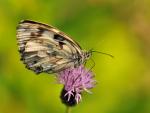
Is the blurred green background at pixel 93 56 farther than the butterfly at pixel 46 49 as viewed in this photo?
Yes

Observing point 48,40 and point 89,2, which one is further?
point 89,2

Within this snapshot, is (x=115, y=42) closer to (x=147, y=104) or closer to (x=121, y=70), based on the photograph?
(x=121, y=70)

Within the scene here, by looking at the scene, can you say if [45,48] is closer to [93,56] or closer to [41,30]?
[41,30]

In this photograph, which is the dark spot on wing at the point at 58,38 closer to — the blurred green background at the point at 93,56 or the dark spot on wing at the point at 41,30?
the dark spot on wing at the point at 41,30

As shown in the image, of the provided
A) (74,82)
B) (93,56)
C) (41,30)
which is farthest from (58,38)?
(93,56)

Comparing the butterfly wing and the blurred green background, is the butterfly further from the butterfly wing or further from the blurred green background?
the blurred green background

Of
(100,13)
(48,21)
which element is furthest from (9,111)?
(100,13)

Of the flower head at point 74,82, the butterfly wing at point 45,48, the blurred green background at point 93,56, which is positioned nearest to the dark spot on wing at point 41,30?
the butterfly wing at point 45,48
